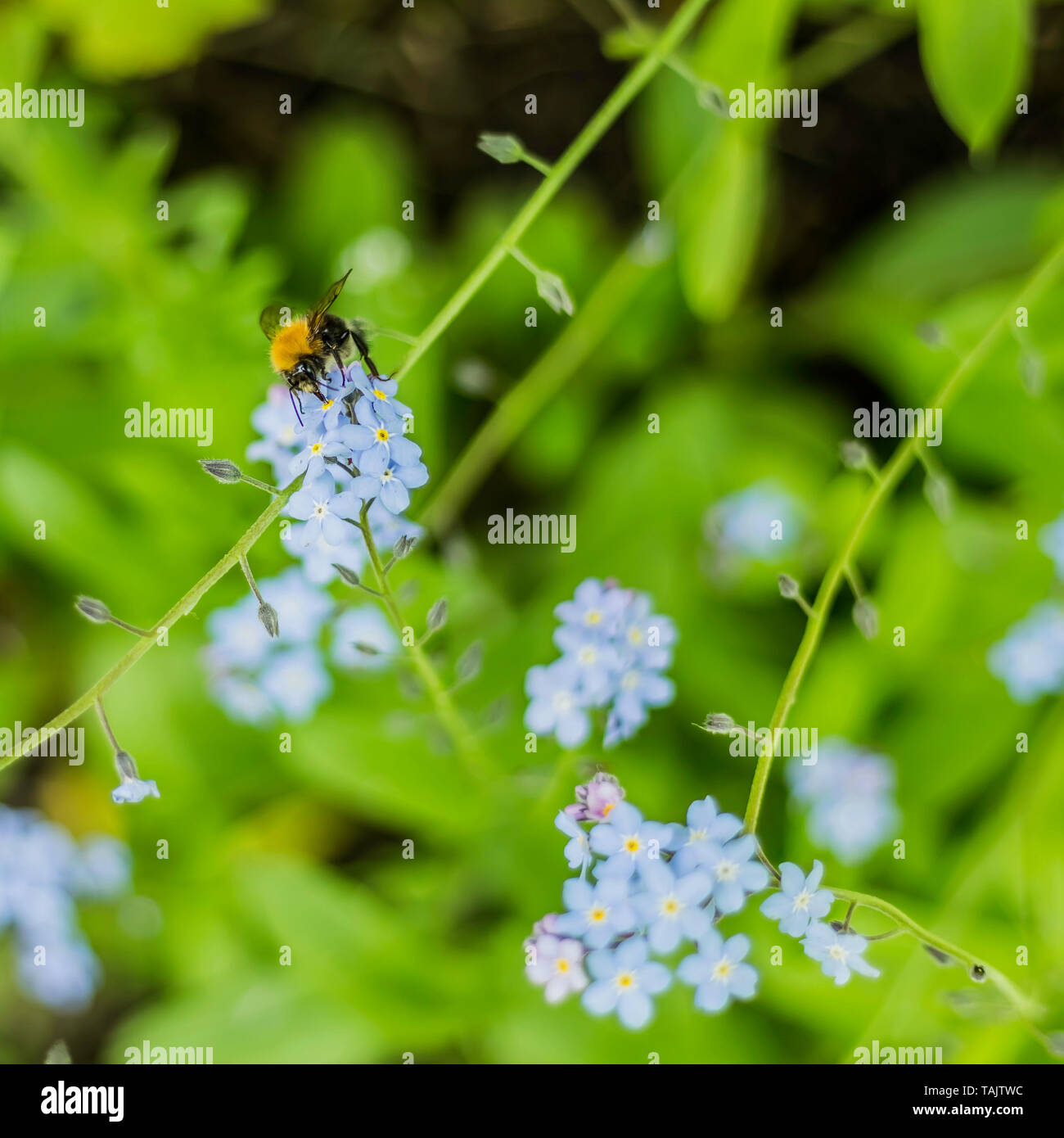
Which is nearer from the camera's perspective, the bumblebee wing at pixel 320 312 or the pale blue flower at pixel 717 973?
the pale blue flower at pixel 717 973

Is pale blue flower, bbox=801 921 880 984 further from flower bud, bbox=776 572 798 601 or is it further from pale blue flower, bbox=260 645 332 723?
pale blue flower, bbox=260 645 332 723

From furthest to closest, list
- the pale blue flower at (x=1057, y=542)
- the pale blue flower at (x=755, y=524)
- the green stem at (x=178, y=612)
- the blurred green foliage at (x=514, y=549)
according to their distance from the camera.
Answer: the pale blue flower at (x=755, y=524), the blurred green foliage at (x=514, y=549), the pale blue flower at (x=1057, y=542), the green stem at (x=178, y=612)

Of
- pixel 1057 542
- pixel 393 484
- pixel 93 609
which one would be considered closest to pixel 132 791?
pixel 93 609

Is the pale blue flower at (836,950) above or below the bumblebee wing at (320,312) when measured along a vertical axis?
below

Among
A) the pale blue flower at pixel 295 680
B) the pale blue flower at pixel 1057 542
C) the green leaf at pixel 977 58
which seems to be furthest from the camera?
the pale blue flower at pixel 295 680

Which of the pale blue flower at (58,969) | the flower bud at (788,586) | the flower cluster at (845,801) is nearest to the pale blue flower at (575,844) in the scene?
the flower bud at (788,586)

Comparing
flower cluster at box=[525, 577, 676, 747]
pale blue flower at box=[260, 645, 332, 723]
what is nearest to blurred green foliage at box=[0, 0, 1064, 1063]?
pale blue flower at box=[260, 645, 332, 723]

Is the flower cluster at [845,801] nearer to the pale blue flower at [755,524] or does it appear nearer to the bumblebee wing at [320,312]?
the pale blue flower at [755,524]

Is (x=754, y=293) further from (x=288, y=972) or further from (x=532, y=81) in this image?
(x=288, y=972)

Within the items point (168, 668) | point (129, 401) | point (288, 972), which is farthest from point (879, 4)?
point (288, 972)
